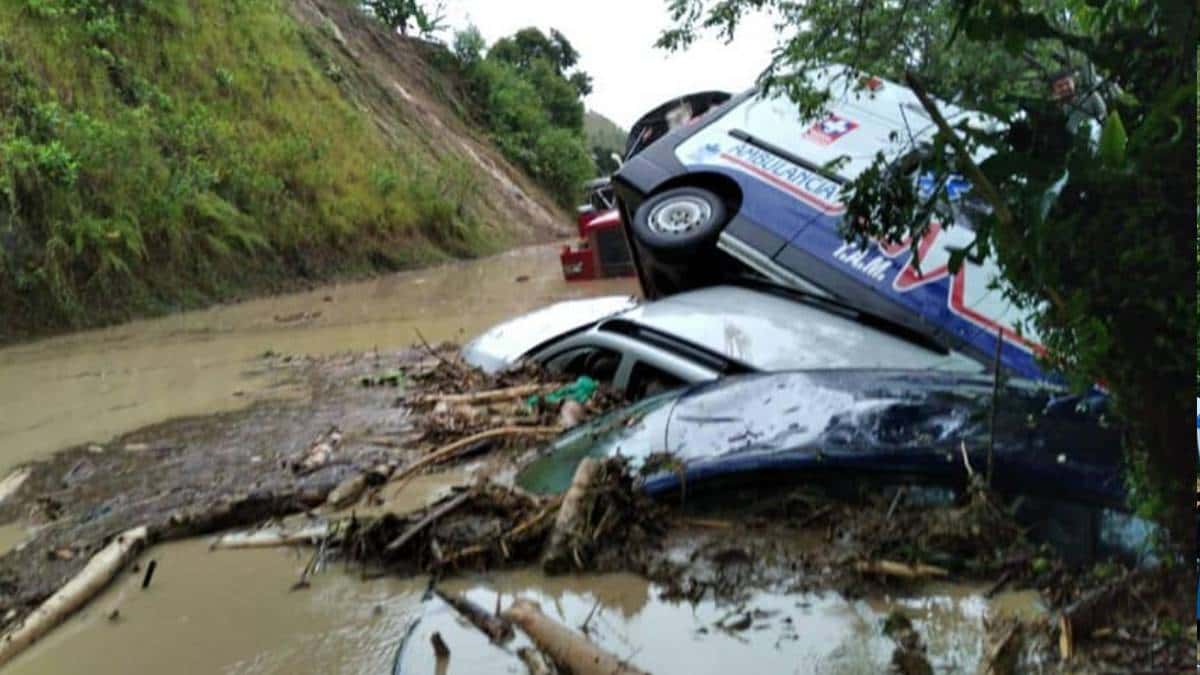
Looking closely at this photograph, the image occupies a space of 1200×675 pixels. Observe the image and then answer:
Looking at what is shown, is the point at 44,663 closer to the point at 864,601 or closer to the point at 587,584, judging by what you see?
the point at 587,584

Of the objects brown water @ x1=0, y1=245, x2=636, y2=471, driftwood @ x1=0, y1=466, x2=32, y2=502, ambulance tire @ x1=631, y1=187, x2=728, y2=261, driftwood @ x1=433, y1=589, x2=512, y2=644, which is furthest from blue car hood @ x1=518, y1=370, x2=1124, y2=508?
brown water @ x1=0, y1=245, x2=636, y2=471

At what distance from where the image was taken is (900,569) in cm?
254

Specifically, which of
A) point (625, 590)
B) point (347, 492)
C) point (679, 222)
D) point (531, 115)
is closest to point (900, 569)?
point (625, 590)

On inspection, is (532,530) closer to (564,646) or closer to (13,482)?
(564,646)

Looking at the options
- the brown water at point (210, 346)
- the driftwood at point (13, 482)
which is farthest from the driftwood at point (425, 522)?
the brown water at point (210, 346)

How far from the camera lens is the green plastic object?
4980mm

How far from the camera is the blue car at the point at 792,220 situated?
177 inches

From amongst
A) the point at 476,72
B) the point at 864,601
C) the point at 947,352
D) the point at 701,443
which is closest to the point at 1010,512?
the point at 864,601

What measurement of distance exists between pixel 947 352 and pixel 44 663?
10.9ft

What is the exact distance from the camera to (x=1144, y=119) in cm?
175

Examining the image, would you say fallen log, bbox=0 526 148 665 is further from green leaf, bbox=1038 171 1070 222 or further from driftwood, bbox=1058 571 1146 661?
green leaf, bbox=1038 171 1070 222

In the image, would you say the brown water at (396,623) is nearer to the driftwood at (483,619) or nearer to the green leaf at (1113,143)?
the driftwood at (483,619)

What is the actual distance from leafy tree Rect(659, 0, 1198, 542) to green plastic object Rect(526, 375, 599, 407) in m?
2.98

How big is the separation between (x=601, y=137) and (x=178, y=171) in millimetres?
32355
